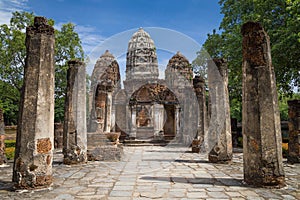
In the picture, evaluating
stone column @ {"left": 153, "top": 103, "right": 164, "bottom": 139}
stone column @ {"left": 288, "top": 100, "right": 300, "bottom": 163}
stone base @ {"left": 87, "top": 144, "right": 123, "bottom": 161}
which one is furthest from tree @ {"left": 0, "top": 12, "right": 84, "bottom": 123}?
stone column @ {"left": 288, "top": 100, "right": 300, "bottom": 163}

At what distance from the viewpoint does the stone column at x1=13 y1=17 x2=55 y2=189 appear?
15.6 feet

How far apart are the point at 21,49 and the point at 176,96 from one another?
37.7 ft

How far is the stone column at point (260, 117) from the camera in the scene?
485 centimetres

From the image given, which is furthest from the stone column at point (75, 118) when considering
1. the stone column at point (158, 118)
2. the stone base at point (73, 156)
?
the stone column at point (158, 118)

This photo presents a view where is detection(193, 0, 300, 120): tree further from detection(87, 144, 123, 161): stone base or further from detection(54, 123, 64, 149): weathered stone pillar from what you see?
detection(54, 123, 64, 149): weathered stone pillar

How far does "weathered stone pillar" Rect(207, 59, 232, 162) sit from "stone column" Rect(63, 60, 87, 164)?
4097 mm

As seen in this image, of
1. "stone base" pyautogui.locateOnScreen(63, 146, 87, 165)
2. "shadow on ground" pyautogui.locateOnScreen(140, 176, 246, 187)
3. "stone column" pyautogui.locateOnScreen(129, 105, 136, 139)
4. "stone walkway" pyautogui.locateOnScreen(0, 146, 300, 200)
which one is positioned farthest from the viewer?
"stone column" pyautogui.locateOnScreen(129, 105, 136, 139)

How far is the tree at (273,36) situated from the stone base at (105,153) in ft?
24.5

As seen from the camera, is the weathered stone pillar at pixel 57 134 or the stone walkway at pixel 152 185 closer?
the stone walkway at pixel 152 185

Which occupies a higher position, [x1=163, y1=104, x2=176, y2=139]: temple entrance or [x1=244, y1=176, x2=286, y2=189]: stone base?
[x1=163, y1=104, x2=176, y2=139]: temple entrance

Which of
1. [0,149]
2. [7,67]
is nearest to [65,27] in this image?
[7,67]

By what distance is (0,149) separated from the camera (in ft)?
25.9

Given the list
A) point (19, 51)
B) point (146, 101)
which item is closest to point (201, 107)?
point (146, 101)

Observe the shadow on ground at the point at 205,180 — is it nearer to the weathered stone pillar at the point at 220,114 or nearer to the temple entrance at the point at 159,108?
the weathered stone pillar at the point at 220,114
